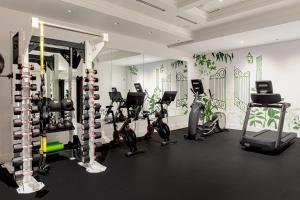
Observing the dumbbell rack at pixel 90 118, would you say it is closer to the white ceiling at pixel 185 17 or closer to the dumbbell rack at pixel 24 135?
the dumbbell rack at pixel 24 135

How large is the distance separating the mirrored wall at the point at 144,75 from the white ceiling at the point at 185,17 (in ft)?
2.28

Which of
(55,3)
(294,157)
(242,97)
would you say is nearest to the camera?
(55,3)

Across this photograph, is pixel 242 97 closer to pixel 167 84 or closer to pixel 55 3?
pixel 167 84

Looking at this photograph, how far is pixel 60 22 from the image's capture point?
190 inches

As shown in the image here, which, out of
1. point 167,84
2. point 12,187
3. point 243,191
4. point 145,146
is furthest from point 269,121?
point 12,187

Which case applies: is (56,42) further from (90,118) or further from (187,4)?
(187,4)

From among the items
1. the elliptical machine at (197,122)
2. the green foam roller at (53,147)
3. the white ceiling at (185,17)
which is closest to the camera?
the green foam roller at (53,147)

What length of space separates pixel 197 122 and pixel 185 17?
273 cm

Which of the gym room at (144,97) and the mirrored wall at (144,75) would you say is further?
the mirrored wall at (144,75)

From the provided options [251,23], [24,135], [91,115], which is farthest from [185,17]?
[24,135]

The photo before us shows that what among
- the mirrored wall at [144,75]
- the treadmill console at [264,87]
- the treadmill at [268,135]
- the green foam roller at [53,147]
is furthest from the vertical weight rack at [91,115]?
the treadmill console at [264,87]

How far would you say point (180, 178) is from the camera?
3.31 m

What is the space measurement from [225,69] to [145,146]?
4.29 meters

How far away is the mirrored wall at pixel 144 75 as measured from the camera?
19.1 feet
